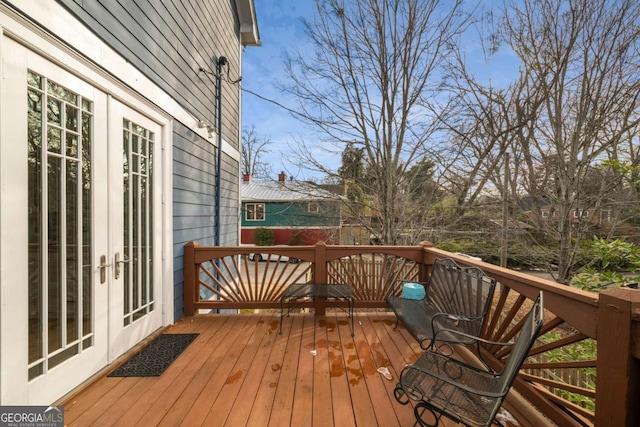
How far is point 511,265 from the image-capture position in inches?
276

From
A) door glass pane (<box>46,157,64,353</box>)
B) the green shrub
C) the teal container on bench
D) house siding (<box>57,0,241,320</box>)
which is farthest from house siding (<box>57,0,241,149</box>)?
the green shrub

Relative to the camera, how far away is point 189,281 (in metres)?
3.51

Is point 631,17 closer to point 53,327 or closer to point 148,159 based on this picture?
point 148,159

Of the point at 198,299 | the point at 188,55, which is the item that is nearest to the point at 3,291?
the point at 198,299

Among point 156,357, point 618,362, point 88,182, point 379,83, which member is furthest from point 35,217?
point 379,83

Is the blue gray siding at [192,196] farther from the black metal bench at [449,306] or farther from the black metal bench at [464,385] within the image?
the black metal bench at [464,385]

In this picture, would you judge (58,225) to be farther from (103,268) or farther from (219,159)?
(219,159)

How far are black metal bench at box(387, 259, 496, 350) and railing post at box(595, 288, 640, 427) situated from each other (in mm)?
→ 659

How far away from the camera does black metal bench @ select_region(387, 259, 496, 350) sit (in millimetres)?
2184

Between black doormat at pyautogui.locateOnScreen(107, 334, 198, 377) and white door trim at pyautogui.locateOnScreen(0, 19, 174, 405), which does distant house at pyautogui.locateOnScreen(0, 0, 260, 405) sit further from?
black doormat at pyautogui.locateOnScreen(107, 334, 198, 377)

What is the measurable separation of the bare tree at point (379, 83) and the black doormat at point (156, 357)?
4.39 m

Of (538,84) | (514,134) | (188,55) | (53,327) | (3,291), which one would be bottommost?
(53,327)

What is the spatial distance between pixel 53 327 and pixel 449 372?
2702 millimetres

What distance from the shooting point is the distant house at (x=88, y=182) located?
164 cm
